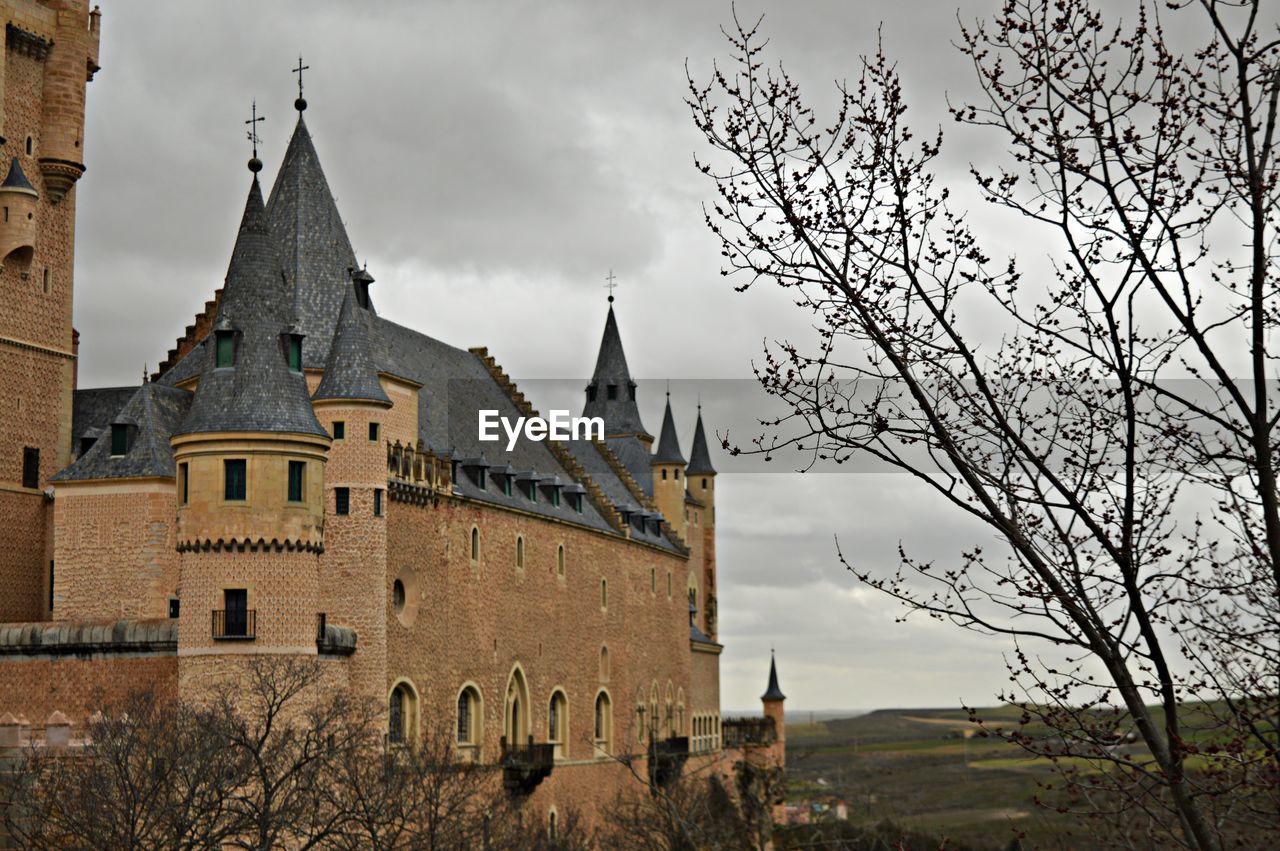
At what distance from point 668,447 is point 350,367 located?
109 ft

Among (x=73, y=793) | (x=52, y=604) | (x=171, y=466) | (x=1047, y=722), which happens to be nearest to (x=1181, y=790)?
(x=1047, y=722)

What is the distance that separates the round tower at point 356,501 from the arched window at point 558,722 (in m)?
14.6

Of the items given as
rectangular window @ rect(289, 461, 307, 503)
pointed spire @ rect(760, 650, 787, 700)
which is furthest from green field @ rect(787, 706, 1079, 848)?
rectangular window @ rect(289, 461, 307, 503)

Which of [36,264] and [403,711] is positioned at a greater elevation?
[36,264]

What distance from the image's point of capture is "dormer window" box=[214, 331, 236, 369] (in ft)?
127

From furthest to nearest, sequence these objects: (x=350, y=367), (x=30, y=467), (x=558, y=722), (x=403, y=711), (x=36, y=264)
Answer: (x=558, y=722)
(x=403, y=711)
(x=36, y=264)
(x=30, y=467)
(x=350, y=367)

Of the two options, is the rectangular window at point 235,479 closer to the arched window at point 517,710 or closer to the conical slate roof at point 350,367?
the conical slate roof at point 350,367

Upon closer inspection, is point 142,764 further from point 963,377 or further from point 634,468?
point 634,468

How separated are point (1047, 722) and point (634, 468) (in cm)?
6459

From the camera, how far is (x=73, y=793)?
30.5 m

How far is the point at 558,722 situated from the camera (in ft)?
187

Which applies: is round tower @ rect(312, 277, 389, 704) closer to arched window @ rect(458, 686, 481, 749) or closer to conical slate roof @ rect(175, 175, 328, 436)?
conical slate roof @ rect(175, 175, 328, 436)

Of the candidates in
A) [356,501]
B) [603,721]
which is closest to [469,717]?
[356,501]
